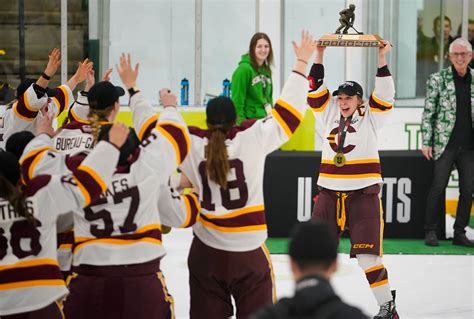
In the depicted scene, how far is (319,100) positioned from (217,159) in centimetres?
213

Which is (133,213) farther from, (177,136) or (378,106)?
(378,106)

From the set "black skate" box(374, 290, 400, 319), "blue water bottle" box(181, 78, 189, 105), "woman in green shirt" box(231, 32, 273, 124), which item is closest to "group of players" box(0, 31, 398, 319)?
"black skate" box(374, 290, 400, 319)

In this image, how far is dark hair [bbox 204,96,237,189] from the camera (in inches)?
161

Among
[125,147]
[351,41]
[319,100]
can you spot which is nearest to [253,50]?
[319,100]

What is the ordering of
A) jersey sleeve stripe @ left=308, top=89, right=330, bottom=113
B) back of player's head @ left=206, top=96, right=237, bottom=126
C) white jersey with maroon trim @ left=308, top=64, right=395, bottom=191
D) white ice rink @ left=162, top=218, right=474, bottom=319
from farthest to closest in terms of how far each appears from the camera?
white ice rink @ left=162, top=218, right=474, bottom=319 → jersey sleeve stripe @ left=308, top=89, right=330, bottom=113 → white jersey with maroon trim @ left=308, top=64, right=395, bottom=191 → back of player's head @ left=206, top=96, right=237, bottom=126

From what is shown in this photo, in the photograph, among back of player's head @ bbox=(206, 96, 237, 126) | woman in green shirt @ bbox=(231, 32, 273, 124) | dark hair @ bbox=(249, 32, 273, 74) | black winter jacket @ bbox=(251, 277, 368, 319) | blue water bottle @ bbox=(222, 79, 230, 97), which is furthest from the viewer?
blue water bottle @ bbox=(222, 79, 230, 97)

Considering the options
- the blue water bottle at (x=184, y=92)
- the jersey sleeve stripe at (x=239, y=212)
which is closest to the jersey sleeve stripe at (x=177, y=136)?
the jersey sleeve stripe at (x=239, y=212)

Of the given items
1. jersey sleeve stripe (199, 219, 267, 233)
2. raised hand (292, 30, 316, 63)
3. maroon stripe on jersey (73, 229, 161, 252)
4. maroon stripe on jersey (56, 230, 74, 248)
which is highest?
raised hand (292, 30, 316, 63)

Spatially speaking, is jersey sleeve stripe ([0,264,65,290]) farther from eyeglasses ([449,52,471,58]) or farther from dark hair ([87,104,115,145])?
eyeglasses ([449,52,471,58])

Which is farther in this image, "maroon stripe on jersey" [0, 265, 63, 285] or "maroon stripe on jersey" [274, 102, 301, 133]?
"maroon stripe on jersey" [274, 102, 301, 133]

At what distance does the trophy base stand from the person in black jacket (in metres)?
3.22

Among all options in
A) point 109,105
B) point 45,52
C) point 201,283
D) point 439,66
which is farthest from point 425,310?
point 45,52

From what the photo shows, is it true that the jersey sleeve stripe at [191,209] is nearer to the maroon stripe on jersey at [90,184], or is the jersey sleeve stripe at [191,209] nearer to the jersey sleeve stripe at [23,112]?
the maroon stripe on jersey at [90,184]

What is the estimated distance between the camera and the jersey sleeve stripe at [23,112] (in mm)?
6156
